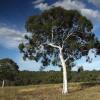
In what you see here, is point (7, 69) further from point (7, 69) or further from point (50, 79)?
point (50, 79)

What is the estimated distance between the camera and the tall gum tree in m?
49.4

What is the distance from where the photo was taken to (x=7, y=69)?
110 m

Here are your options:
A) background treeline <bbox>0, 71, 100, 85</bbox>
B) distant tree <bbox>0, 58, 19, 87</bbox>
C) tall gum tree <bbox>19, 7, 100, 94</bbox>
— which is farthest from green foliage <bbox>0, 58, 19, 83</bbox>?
tall gum tree <bbox>19, 7, 100, 94</bbox>

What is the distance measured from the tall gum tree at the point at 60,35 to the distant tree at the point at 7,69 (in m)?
56.9

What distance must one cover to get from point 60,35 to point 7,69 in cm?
6045

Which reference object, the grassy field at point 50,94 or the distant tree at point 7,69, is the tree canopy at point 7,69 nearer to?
the distant tree at point 7,69

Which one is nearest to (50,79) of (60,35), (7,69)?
(7,69)

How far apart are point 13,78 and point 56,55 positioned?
206 feet

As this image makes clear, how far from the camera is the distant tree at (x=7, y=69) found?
108 meters

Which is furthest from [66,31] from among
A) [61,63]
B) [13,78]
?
[13,78]

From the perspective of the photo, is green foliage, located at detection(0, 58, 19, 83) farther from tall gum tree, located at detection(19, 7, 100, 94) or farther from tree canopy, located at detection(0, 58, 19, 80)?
tall gum tree, located at detection(19, 7, 100, 94)

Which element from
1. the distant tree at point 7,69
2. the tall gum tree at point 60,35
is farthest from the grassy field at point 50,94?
the distant tree at point 7,69

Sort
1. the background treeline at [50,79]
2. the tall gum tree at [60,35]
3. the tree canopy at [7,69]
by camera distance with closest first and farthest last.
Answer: the tall gum tree at [60,35]
the tree canopy at [7,69]
the background treeline at [50,79]

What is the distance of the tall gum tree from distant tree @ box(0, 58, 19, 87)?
5692cm
